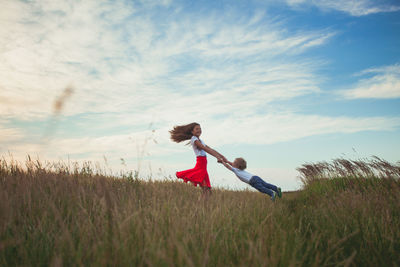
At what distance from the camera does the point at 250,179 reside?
25.5 ft

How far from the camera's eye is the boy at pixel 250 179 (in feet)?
25.3

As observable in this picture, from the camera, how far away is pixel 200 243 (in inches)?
103

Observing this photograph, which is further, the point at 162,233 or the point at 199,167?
the point at 199,167

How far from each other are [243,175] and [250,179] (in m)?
0.25

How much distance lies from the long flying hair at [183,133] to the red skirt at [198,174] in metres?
0.77

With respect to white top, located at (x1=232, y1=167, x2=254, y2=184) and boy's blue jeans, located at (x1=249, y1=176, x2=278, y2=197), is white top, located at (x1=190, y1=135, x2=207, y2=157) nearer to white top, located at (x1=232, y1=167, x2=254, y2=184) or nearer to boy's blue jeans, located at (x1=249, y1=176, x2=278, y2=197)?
white top, located at (x1=232, y1=167, x2=254, y2=184)

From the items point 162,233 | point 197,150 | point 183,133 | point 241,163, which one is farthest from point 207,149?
point 162,233

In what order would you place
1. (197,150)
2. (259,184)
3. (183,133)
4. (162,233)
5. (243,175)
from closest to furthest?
(162,233) → (197,150) → (183,133) → (259,184) → (243,175)

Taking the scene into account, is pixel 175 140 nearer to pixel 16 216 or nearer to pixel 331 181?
pixel 16 216

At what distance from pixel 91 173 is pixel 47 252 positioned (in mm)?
4347

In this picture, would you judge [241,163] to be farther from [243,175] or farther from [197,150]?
[197,150]

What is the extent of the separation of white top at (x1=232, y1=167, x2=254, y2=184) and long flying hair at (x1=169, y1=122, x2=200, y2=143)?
1745 mm

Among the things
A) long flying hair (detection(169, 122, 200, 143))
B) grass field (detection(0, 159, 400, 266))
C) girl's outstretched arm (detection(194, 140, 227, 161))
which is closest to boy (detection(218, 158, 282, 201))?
girl's outstretched arm (detection(194, 140, 227, 161))

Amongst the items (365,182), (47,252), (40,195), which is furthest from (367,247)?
(365,182)
